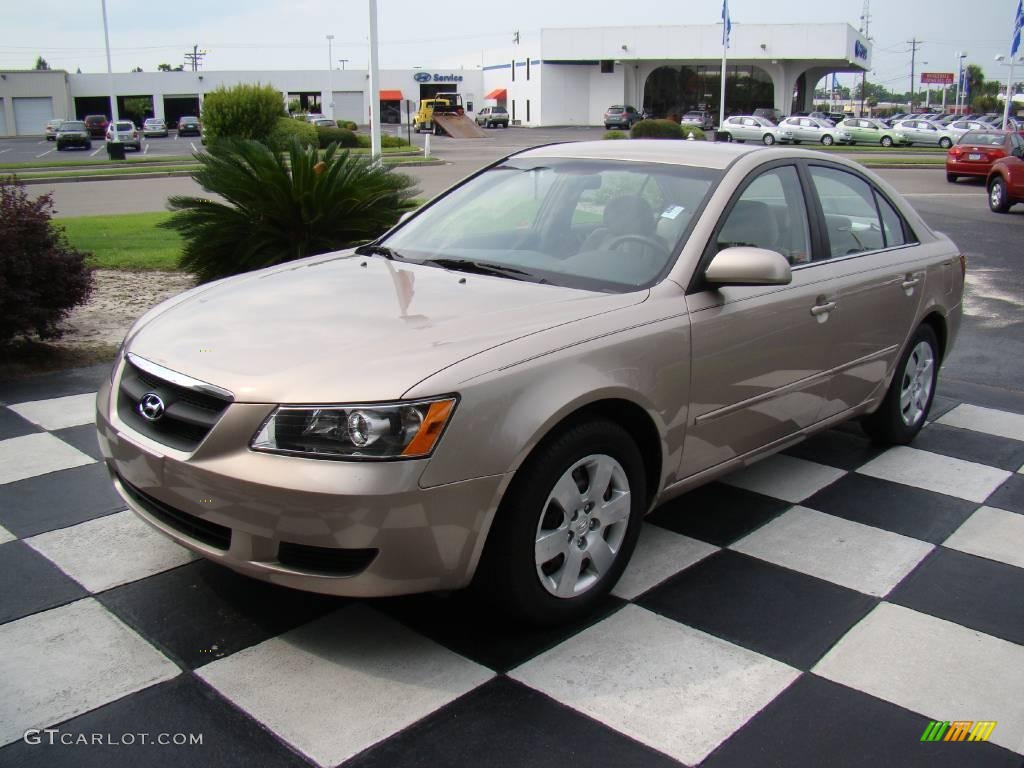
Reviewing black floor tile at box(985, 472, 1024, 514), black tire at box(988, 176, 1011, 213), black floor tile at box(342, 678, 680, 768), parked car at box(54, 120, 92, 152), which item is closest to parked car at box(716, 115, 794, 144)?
black tire at box(988, 176, 1011, 213)

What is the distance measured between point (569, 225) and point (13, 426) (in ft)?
11.1

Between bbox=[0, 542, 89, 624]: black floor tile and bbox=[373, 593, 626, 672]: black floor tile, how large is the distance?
1.16m

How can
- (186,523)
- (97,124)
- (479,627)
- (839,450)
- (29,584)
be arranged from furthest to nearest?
(97,124) → (839,450) → (29,584) → (479,627) → (186,523)

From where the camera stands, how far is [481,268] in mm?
3959

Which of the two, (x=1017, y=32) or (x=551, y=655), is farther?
(x=1017, y=32)

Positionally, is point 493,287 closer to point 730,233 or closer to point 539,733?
point 730,233

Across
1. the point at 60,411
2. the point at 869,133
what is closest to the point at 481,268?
the point at 60,411

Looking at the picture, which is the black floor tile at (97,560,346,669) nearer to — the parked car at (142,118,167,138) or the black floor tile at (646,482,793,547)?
the black floor tile at (646,482,793,547)

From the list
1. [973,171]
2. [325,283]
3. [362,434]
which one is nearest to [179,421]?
[362,434]

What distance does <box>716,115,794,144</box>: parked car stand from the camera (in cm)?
4650

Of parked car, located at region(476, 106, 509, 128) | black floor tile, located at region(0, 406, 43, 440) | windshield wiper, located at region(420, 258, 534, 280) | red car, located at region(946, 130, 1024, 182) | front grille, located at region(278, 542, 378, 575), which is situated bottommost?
black floor tile, located at region(0, 406, 43, 440)

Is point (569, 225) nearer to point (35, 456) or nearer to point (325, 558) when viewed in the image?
point (325, 558)

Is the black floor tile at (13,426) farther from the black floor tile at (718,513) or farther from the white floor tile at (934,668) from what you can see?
the white floor tile at (934,668)

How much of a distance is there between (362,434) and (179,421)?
2.22ft
